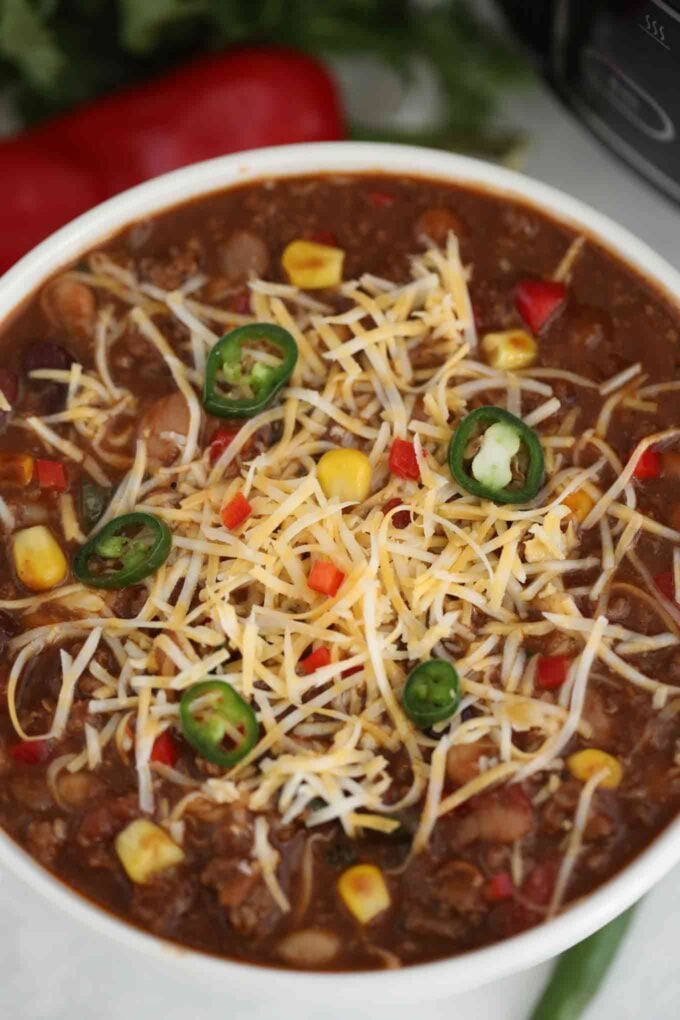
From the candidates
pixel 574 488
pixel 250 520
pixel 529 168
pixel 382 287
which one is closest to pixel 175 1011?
pixel 250 520

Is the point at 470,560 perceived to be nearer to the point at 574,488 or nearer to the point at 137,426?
the point at 574,488

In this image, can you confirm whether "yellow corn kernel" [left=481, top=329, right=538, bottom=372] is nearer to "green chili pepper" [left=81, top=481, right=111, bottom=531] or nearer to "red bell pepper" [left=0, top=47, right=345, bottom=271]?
"green chili pepper" [left=81, top=481, right=111, bottom=531]

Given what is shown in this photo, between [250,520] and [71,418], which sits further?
[71,418]

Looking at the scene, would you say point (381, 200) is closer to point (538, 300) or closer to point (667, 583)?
point (538, 300)

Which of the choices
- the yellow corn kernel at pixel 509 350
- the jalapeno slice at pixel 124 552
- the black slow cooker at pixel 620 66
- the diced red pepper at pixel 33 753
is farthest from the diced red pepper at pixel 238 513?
the black slow cooker at pixel 620 66

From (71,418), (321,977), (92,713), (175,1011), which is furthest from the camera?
(175,1011)

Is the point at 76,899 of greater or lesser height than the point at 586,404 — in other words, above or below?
below

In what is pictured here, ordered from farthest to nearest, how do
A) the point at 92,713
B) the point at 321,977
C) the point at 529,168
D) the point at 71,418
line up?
the point at 529,168, the point at 71,418, the point at 92,713, the point at 321,977
